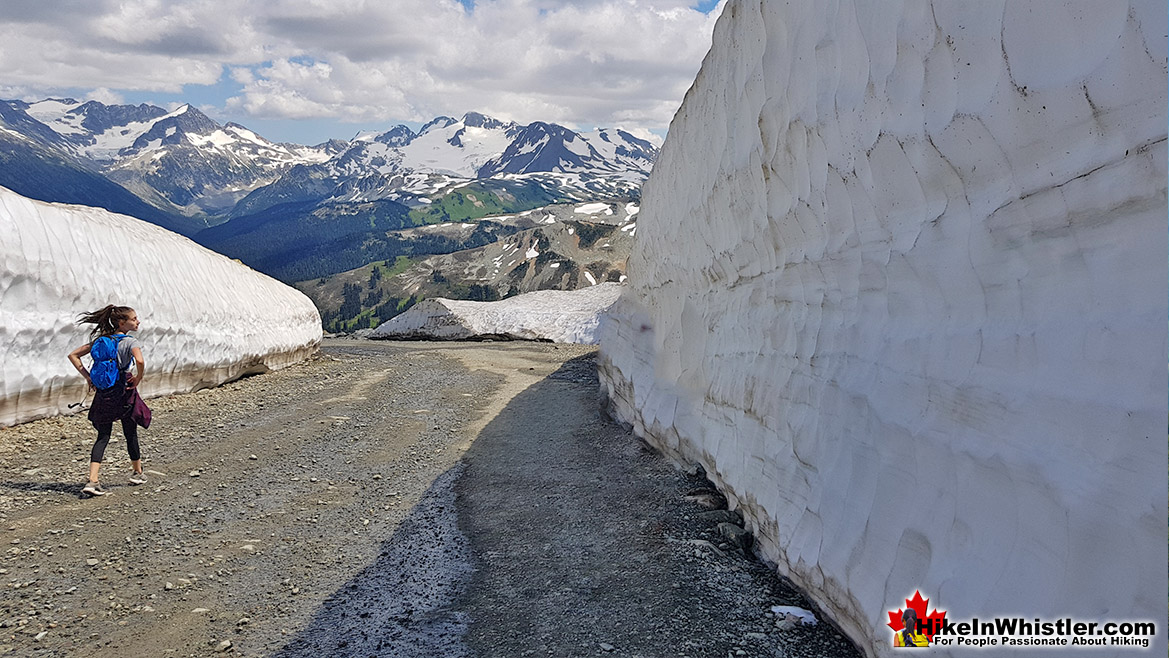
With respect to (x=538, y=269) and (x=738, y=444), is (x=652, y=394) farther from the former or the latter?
(x=538, y=269)

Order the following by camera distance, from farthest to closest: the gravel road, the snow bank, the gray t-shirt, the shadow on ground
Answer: the snow bank < the gray t-shirt < the gravel road < the shadow on ground

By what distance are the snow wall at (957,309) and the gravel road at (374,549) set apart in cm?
83

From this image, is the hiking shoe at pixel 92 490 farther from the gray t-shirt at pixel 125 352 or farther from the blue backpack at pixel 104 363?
the gray t-shirt at pixel 125 352

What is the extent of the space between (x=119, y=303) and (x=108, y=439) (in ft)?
18.7

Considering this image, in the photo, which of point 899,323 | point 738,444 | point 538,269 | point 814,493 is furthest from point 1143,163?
point 538,269

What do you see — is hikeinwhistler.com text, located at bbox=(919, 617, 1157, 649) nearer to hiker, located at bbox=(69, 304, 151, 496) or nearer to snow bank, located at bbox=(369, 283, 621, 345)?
hiker, located at bbox=(69, 304, 151, 496)

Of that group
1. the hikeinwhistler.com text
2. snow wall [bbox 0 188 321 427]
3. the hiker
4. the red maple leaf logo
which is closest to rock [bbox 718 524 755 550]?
the red maple leaf logo

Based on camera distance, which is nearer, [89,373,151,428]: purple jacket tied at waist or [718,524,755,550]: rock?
[718,524,755,550]: rock

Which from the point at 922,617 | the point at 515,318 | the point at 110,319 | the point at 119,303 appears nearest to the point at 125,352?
the point at 110,319

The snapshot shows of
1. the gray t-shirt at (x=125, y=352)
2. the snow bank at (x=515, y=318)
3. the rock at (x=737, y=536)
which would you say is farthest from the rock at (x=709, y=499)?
the snow bank at (x=515, y=318)

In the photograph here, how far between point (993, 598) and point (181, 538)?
639cm

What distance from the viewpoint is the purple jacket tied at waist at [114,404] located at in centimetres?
761

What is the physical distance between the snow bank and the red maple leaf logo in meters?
20.9

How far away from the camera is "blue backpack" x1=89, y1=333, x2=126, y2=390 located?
7.61 meters
